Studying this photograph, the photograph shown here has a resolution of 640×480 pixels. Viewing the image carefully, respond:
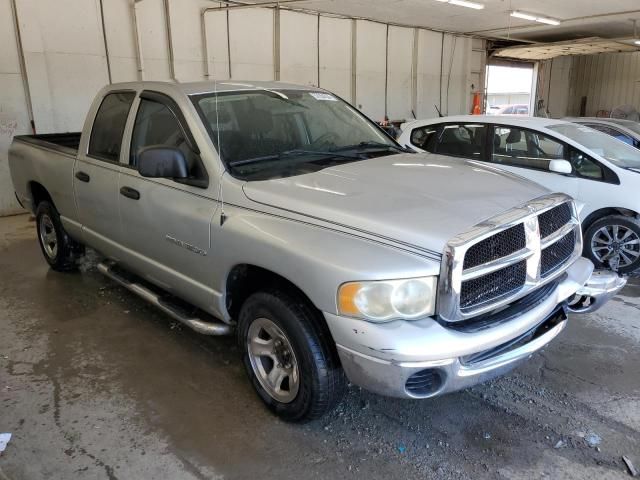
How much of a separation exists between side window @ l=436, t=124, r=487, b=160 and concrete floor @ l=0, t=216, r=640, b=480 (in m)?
2.71

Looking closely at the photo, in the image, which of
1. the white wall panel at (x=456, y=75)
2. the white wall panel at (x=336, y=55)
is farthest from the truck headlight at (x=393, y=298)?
the white wall panel at (x=456, y=75)

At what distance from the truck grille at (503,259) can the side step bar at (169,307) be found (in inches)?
58.7

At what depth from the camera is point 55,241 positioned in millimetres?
5191

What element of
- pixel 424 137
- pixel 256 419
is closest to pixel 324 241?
pixel 256 419

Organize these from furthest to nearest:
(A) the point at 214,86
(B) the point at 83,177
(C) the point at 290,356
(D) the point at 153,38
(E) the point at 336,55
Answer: (E) the point at 336,55 → (D) the point at 153,38 → (B) the point at 83,177 → (A) the point at 214,86 → (C) the point at 290,356

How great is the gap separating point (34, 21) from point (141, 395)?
7330mm

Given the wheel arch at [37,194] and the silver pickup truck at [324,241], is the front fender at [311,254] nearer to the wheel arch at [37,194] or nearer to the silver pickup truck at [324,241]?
the silver pickup truck at [324,241]

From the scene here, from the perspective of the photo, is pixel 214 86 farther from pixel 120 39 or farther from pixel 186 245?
pixel 120 39

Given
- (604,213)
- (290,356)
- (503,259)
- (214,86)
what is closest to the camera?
(503,259)

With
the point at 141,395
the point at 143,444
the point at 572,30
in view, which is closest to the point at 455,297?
the point at 143,444

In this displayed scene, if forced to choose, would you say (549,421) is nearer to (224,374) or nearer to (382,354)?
(382,354)

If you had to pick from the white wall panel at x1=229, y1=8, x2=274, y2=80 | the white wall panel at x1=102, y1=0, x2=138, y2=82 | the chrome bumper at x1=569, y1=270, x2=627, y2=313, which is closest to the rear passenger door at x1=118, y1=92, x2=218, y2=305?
the chrome bumper at x1=569, y1=270, x2=627, y2=313

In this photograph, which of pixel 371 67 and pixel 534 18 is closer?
pixel 534 18

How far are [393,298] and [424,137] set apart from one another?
489 cm
